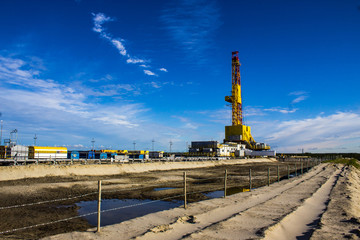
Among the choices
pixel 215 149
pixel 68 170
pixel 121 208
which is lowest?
pixel 121 208

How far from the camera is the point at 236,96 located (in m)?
95.4

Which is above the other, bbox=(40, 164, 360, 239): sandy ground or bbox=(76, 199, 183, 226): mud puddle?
bbox=(40, 164, 360, 239): sandy ground

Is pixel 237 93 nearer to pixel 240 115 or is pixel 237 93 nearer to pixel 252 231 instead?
pixel 240 115

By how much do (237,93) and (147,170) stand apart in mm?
67071

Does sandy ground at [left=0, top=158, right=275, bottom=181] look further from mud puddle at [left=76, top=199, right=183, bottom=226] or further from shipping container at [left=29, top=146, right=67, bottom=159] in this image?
shipping container at [left=29, top=146, right=67, bottom=159]

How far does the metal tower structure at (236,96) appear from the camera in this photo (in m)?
95.9

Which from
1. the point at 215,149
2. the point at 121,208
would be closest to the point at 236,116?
the point at 215,149

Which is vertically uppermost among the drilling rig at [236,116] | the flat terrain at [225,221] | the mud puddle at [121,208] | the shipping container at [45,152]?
the drilling rig at [236,116]

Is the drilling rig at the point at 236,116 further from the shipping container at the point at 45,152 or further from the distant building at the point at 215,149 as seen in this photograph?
the shipping container at the point at 45,152

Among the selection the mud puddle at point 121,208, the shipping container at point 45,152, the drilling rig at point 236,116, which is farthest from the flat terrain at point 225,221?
the drilling rig at point 236,116

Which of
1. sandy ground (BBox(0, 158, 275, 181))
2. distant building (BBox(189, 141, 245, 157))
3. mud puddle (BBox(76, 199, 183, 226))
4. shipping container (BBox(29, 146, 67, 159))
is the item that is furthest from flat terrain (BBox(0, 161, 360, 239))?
distant building (BBox(189, 141, 245, 157))

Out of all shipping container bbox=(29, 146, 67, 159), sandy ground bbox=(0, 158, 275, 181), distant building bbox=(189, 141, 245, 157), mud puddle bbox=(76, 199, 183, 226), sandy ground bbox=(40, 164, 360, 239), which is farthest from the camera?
distant building bbox=(189, 141, 245, 157)

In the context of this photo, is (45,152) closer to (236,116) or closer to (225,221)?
(225,221)

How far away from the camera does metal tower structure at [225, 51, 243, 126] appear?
95938mm
